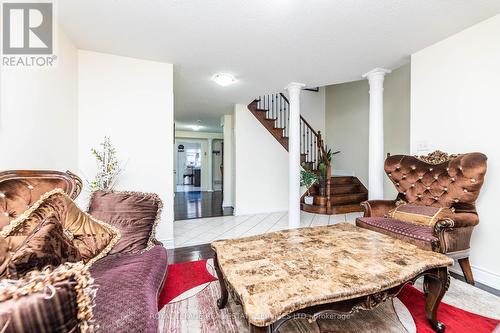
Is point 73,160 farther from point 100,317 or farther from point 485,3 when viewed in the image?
point 485,3

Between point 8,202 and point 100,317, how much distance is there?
0.94m

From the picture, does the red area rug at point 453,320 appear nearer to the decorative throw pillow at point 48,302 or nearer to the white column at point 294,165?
the decorative throw pillow at point 48,302

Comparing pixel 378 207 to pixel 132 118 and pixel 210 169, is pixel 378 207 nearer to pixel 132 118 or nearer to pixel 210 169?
pixel 132 118

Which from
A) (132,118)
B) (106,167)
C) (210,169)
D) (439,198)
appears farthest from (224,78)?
(210,169)

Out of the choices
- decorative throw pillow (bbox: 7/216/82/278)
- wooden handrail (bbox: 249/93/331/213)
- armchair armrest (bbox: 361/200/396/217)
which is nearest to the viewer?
decorative throw pillow (bbox: 7/216/82/278)

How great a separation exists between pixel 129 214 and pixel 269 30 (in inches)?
84.0

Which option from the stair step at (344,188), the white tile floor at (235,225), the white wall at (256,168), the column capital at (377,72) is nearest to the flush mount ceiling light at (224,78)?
the white wall at (256,168)

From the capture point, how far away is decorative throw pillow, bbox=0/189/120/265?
123cm

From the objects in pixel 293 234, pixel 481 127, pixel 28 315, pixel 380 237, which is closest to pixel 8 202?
pixel 28 315

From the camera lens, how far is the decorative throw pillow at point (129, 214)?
167 centimetres

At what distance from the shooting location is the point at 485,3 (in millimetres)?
1929

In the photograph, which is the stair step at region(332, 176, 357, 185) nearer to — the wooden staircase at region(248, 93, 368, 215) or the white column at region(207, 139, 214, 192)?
the wooden staircase at region(248, 93, 368, 215)

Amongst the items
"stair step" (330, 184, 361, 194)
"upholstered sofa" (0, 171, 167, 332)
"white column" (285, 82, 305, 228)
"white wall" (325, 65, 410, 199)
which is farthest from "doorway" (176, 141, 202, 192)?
"upholstered sofa" (0, 171, 167, 332)

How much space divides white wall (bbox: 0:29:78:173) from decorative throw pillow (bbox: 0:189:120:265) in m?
0.54
